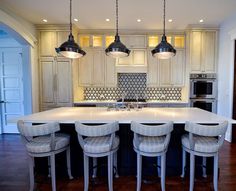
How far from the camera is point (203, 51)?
489 cm

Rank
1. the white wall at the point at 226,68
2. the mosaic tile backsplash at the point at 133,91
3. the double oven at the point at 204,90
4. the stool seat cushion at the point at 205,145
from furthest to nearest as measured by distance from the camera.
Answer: the mosaic tile backsplash at the point at 133,91, the double oven at the point at 204,90, the white wall at the point at 226,68, the stool seat cushion at the point at 205,145

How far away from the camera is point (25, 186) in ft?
8.18

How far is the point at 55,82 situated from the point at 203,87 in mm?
4041

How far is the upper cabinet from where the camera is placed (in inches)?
192

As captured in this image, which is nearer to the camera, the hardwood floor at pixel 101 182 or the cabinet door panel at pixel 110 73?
the hardwood floor at pixel 101 182

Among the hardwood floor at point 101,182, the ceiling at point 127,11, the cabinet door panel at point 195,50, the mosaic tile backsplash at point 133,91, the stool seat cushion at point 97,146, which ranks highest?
the ceiling at point 127,11

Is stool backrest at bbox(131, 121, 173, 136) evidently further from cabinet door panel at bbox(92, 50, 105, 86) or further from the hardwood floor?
cabinet door panel at bbox(92, 50, 105, 86)

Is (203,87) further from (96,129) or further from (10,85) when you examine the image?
(10,85)

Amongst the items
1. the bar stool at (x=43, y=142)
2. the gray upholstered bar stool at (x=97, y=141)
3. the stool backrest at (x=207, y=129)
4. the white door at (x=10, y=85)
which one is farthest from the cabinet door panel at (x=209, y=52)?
the white door at (x=10, y=85)

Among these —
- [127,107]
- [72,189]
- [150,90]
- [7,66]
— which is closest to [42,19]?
[7,66]

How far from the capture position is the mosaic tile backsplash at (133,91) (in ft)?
18.0

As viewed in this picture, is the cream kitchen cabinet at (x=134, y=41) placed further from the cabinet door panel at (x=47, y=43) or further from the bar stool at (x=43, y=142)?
the bar stool at (x=43, y=142)

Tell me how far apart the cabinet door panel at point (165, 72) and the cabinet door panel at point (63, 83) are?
102 inches

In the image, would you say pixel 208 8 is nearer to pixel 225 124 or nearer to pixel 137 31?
pixel 137 31
